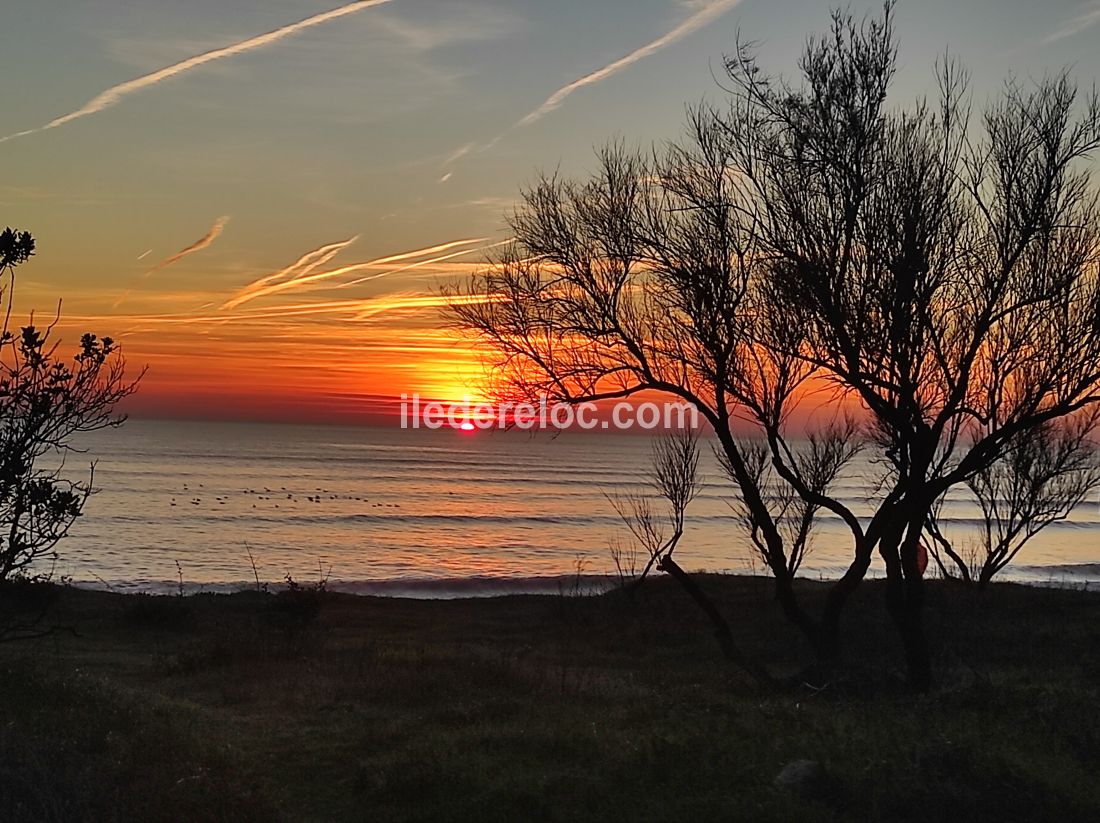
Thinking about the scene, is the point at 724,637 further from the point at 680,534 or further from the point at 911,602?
the point at 680,534

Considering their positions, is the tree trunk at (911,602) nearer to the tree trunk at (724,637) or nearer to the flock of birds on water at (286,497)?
the tree trunk at (724,637)

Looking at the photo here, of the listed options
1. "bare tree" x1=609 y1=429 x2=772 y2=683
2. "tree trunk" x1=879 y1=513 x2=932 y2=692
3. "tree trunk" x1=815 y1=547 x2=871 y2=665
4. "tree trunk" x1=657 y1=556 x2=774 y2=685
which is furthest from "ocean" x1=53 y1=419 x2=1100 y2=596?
"tree trunk" x1=879 y1=513 x2=932 y2=692

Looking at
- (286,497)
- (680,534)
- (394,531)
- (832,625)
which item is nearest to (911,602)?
(832,625)

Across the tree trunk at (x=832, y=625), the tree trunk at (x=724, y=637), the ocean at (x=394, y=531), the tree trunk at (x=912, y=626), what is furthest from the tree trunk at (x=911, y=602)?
the ocean at (x=394, y=531)

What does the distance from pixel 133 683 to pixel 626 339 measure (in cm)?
1070

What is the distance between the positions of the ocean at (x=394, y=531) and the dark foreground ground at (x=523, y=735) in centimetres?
565

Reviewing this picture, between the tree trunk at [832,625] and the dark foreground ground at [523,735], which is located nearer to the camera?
the dark foreground ground at [523,735]

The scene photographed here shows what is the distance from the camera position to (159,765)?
8703 millimetres

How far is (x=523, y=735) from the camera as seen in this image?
9797mm

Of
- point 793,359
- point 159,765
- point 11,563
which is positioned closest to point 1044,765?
point 793,359

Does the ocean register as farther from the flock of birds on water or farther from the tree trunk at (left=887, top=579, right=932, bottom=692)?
the tree trunk at (left=887, top=579, right=932, bottom=692)

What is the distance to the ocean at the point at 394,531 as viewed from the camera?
4538 centimetres

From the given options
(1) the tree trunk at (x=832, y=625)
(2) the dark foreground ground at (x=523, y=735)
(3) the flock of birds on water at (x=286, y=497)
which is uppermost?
(3) the flock of birds on water at (x=286, y=497)

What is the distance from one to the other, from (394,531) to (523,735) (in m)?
57.3
